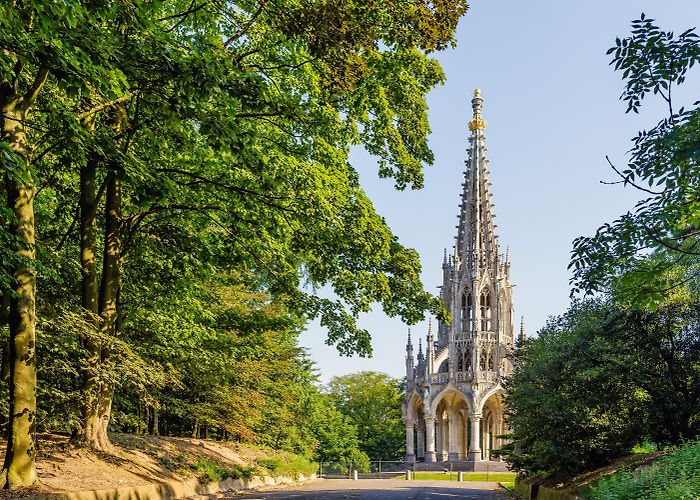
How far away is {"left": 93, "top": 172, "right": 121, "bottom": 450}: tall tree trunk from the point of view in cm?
1510

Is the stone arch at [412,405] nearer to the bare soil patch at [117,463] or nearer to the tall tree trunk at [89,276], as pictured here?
the bare soil patch at [117,463]

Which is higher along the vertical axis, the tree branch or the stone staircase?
the tree branch

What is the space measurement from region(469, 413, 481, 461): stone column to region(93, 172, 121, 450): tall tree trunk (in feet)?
178

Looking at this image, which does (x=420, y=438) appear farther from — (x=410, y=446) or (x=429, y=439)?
(x=429, y=439)

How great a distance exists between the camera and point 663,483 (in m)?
10.5

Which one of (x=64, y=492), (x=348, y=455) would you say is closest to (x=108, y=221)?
(x=64, y=492)

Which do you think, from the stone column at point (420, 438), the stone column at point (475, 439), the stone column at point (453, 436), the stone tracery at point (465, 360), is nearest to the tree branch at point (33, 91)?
the stone column at point (475, 439)

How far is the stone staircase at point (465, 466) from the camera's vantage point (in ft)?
201

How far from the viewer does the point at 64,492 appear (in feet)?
37.6

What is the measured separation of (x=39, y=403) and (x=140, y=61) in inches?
308

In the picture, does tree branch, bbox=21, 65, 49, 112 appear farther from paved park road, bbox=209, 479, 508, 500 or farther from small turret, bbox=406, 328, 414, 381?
small turret, bbox=406, 328, 414, 381

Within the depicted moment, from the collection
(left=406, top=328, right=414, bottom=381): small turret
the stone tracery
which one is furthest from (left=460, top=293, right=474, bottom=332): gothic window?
(left=406, top=328, right=414, bottom=381): small turret

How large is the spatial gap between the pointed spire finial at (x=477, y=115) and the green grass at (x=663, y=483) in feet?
233

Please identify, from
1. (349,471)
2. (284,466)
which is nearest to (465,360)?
(349,471)
